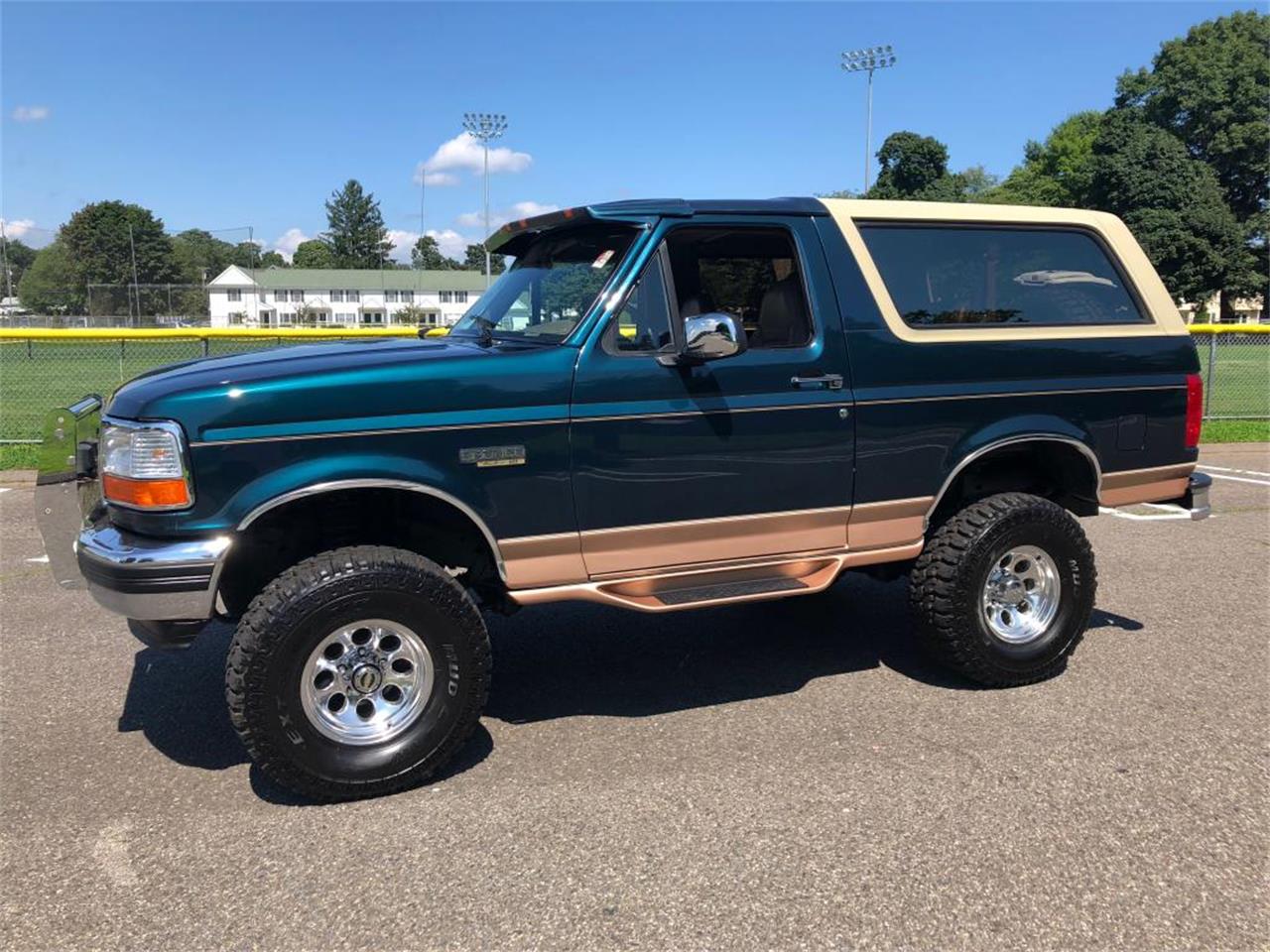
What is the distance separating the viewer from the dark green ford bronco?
3.31 m

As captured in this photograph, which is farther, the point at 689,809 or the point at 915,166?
the point at 915,166

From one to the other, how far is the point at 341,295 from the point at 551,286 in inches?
3690

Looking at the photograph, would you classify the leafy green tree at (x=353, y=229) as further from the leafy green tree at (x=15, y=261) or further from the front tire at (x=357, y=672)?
the front tire at (x=357, y=672)

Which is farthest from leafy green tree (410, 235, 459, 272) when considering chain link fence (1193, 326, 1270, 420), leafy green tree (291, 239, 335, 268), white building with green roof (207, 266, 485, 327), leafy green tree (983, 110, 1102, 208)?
chain link fence (1193, 326, 1270, 420)

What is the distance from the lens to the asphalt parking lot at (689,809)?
Answer: 2.73 meters

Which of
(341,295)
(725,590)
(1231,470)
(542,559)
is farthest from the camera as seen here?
(341,295)

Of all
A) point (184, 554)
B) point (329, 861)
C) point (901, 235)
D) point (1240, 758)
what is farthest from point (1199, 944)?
point (184, 554)

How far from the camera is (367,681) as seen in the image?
3.50m

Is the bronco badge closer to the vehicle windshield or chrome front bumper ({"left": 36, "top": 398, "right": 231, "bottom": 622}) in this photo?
the vehicle windshield

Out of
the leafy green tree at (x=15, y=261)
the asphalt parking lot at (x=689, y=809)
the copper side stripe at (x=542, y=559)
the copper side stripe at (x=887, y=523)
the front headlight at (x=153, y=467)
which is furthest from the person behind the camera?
the leafy green tree at (x=15, y=261)

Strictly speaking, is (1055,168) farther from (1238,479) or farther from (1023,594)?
(1023,594)

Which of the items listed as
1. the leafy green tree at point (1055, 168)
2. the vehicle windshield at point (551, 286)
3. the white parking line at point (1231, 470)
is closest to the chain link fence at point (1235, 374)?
the white parking line at point (1231, 470)

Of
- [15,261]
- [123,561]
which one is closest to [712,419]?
[123,561]

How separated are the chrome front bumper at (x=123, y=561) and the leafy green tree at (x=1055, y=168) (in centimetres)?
6723
